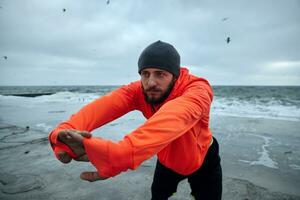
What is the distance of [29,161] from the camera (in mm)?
5152

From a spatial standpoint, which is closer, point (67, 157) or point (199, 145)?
point (67, 157)

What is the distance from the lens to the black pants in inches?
96.7

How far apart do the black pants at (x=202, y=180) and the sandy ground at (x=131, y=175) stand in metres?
1.08

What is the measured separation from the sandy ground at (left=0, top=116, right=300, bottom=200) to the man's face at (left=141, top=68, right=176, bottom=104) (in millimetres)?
2103

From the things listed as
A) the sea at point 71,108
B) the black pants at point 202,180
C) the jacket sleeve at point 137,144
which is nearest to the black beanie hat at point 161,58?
the jacket sleeve at point 137,144

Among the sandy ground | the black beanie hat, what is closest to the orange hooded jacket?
the black beanie hat

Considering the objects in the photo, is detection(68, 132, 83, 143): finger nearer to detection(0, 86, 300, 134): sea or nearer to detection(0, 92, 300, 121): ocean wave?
detection(0, 86, 300, 134): sea

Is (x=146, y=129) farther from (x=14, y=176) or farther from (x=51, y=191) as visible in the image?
(x=14, y=176)

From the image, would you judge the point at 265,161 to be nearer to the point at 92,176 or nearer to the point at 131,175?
the point at 131,175

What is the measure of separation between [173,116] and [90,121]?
37.6 inches

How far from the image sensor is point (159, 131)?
1338mm

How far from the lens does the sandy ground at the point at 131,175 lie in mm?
3686

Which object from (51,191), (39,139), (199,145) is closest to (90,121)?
(199,145)

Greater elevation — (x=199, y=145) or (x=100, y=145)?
(x=100, y=145)
